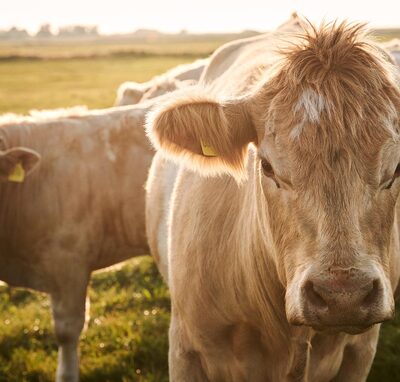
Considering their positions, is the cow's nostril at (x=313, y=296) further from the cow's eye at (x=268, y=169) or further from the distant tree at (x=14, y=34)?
the distant tree at (x=14, y=34)

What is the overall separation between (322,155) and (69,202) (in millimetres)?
3548

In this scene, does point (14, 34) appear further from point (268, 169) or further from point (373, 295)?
point (373, 295)

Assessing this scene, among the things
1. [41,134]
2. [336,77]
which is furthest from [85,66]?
[336,77]

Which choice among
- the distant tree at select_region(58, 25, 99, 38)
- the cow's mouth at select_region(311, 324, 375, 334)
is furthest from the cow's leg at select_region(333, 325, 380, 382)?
the distant tree at select_region(58, 25, 99, 38)

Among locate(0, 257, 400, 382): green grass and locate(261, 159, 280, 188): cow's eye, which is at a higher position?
locate(261, 159, 280, 188): cow's eye

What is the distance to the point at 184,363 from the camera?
3.54 metres

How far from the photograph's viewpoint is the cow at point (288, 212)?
2336 mm

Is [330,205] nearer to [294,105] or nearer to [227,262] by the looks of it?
[294,105]

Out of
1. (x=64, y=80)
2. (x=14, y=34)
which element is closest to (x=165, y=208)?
(x=64, y=80)

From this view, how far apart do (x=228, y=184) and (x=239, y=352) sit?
2.76 ft

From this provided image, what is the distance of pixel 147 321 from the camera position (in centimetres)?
597

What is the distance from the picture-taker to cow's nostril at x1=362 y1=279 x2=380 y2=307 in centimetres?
225

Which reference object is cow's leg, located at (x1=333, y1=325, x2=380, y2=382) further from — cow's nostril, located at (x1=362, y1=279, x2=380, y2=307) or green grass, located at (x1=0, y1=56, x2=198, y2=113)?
green grass, located at (x1=0, y1=56, x2=198, y2=113)

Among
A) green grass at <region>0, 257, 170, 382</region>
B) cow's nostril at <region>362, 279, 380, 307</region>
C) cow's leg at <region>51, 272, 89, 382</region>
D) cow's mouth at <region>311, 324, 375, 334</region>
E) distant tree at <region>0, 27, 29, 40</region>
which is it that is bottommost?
distant tree at <region>0, 27, 29, 40</region>
